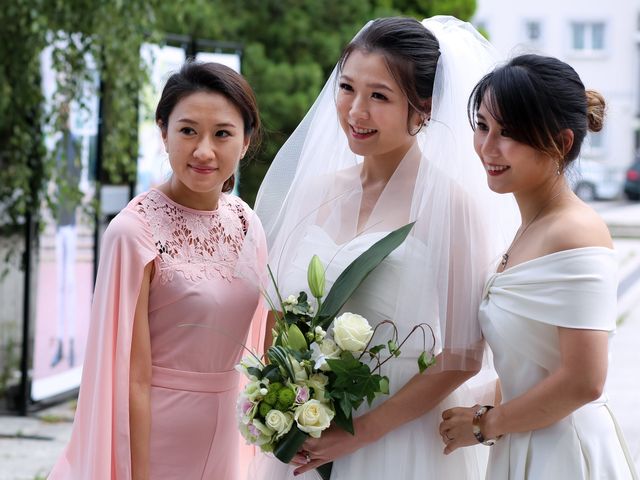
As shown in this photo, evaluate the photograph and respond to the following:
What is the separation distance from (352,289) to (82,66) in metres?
4.03

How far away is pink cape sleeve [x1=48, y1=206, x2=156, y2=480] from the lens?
8.87 feet

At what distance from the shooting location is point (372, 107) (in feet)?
9.08

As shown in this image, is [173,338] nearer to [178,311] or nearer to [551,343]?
[178,311]

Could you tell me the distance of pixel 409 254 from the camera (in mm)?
2721

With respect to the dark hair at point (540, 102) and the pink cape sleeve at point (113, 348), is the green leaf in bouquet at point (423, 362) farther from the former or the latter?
the pink cape sleeve at point (113, 348)

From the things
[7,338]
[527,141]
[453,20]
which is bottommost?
[7,338]

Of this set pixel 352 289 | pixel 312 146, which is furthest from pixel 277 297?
pixel 312 146

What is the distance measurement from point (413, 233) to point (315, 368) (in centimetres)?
46

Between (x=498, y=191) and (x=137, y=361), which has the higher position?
(x=498, y=191)

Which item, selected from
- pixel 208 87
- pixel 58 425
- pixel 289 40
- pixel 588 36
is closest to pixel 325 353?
pixel 208 87

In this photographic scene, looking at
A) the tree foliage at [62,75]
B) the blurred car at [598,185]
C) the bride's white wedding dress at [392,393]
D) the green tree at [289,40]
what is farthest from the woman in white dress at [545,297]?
the blurred car at [598,185]

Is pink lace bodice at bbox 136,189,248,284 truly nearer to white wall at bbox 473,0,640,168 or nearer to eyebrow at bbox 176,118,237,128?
eyebrow at bbox 176,118,237,128

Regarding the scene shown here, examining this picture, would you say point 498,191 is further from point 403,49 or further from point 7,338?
point 7,338

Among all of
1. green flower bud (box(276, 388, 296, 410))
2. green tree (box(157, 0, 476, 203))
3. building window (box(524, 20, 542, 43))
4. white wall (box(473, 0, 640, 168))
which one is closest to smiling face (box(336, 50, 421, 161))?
green flower bud (box(276, 388, 296, 410))
